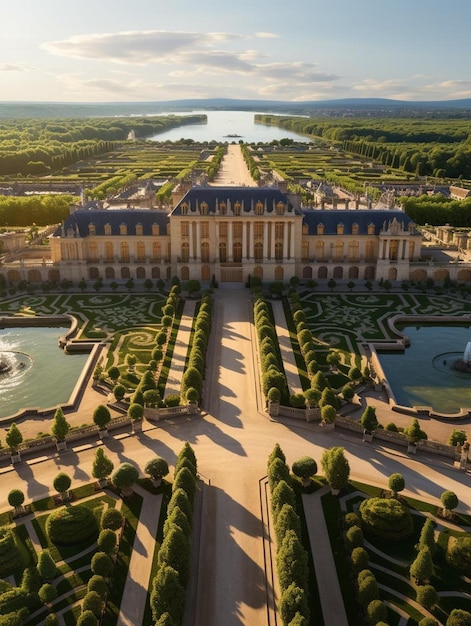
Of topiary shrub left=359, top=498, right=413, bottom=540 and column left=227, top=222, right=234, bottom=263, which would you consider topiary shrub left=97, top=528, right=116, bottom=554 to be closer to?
topiary shrub left=359, top=498, right=413, bottom=540

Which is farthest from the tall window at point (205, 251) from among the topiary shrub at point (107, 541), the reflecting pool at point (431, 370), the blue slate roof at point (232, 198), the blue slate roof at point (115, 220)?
the topiary shrub at point (107, 541)

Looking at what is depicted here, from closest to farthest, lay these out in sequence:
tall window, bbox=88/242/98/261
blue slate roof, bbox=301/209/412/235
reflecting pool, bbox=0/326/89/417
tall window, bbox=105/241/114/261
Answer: reflecting pool, bbox=0/326/89/417
blue slate roof, bbox=301/209/412/235
tall window, bbox=105/241/114/261
tall window, bbox=88/242/98/261

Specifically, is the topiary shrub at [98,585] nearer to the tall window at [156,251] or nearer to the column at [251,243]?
the column at [251,243]

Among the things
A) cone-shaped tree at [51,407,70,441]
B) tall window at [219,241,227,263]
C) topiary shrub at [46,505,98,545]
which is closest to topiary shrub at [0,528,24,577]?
topiary shrub at [46,505,98,545]

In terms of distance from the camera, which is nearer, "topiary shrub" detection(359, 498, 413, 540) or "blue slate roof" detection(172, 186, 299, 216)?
"topiary shrub" detection(359, 498, 413, 540)

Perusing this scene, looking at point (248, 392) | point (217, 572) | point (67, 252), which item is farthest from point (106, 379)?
point (67, 252)

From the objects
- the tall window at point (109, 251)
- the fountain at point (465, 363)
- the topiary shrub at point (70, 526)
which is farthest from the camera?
the tall window at point (109, 251)

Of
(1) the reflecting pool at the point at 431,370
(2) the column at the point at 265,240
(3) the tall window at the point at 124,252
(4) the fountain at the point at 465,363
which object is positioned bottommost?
(1) the reflecting pool at the point at 431,370
